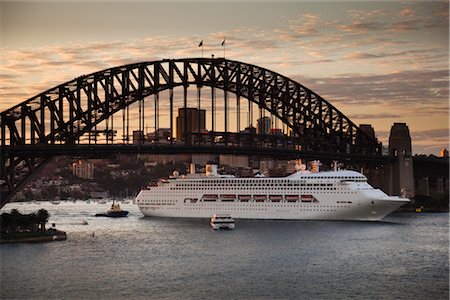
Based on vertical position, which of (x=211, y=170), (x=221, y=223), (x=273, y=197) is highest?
(x=211, y=170)

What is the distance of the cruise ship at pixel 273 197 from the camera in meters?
95.6

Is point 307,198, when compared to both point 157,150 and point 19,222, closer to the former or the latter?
point 157,150

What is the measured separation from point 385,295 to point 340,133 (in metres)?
73.6

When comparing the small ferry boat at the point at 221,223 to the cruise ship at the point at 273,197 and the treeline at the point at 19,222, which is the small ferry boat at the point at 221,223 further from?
the treeline at the point at 19,222

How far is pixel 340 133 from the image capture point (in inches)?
4764

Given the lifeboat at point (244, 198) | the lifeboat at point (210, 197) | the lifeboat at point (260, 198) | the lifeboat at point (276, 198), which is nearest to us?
the lifeboat at point (276, 198)

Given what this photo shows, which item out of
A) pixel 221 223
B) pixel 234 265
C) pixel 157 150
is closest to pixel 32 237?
pixel 234 265

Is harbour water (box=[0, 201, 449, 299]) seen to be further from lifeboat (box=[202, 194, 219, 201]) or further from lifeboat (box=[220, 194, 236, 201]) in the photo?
lifeboat (box=[202, 194, 219, 201])

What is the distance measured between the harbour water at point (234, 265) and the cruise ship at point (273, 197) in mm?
11260

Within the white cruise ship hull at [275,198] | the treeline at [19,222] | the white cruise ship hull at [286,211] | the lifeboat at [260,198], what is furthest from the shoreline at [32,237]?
the lifeboat at [260,198]

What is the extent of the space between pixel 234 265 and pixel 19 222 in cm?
1968

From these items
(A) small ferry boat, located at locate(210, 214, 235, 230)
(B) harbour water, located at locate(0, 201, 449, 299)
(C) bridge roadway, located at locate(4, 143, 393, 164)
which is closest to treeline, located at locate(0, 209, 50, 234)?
(B) harbour water, located at locate(0, 201, 449, 299)

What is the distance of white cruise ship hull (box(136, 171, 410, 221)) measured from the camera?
3760 inches

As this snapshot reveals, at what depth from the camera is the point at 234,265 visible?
58156 mm
